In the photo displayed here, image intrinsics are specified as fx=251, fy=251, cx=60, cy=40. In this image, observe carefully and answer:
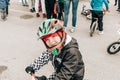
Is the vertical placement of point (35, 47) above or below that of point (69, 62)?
below

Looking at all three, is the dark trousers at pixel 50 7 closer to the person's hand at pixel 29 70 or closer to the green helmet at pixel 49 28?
the person's hand at pixel 29 70

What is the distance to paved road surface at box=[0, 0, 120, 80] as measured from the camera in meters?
5.32

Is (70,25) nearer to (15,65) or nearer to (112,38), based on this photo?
(112,38)

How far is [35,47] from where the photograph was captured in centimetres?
644

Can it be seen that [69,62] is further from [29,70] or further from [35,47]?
[35,47]

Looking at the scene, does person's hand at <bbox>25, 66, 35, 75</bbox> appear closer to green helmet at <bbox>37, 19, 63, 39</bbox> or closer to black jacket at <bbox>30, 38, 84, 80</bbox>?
black jacket at <bbox>30, 38, 84, 80</bbox>

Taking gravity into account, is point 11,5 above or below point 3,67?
above

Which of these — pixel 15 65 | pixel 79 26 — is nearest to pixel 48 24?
pixel 15 65

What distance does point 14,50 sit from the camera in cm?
631

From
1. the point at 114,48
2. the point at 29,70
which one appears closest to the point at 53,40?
the point at 29,70

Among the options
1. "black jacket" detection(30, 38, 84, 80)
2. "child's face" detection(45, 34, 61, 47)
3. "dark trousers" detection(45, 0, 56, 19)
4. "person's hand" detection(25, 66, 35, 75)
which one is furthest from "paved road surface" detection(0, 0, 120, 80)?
"child's face" detection(45, 34, 61, 47)

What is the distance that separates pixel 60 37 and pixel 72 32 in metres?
4.72

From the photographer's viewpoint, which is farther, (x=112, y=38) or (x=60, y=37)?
(x=112, y=38)

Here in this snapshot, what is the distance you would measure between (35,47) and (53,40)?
386 cm
